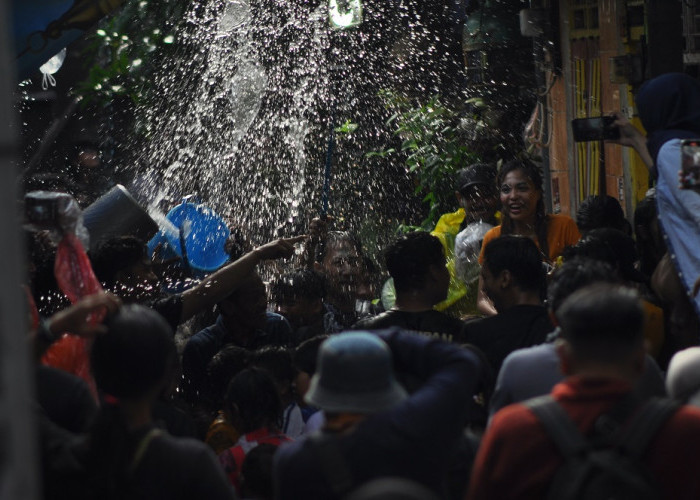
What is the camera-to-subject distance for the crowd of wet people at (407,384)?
10.7 feet

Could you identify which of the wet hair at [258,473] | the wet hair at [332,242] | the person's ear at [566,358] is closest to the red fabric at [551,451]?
the person's ear at [566,358]

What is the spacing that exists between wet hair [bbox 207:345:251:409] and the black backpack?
313 cm

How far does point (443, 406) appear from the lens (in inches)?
138

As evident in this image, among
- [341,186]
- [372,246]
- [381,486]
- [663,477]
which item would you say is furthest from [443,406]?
[341,186]

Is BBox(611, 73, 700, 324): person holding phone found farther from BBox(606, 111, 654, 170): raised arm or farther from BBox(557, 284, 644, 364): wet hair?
BBox(557, 284, 644, 364): wet hair

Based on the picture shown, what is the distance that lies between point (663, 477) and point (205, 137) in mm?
9316

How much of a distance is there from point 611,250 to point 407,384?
2.33 meters

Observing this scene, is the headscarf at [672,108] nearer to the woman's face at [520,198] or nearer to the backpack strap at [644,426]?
the woman's face at [520,198]

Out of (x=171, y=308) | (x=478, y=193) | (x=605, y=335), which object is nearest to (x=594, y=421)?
(x=605, y=335)

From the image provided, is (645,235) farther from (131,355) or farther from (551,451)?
(131,355)

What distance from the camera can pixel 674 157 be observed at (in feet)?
19.6

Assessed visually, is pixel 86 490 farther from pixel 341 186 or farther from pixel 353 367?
pixel 341 186

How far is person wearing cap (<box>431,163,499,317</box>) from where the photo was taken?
7910mm

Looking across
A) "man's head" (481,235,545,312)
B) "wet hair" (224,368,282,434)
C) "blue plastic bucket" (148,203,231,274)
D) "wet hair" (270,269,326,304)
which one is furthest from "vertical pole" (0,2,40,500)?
"blue plastic bucket" (148,203,231,274)
